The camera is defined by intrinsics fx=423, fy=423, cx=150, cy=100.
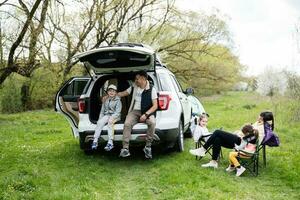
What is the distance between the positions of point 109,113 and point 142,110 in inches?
25.4

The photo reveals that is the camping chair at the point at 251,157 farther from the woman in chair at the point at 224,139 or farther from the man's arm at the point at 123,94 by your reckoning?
the man's arm at the point at 123,94

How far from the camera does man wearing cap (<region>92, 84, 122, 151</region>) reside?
780cm

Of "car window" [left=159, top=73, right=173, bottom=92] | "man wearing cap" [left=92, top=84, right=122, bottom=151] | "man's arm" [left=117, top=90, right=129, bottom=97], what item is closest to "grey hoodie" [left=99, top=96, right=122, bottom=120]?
"man wearing cap" [left=92, top=84, right=122, bottom=151]

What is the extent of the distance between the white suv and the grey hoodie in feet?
0.61

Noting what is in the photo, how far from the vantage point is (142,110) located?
8000 mm

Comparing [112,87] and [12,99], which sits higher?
[112,87]

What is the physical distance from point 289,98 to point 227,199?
30.1 ft

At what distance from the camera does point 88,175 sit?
717 cm

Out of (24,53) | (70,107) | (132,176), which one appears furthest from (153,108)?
(24,53)

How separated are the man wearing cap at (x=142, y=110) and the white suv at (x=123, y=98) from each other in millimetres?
118

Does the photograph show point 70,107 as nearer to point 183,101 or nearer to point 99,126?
point 99,126

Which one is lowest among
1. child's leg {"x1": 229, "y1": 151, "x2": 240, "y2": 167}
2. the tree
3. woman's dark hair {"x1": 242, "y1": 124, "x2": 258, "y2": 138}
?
child's leg {"x1": 229, "y1": 151, "x2": 240, "y2": 167}

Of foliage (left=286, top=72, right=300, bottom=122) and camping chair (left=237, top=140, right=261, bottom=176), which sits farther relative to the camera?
foliage (left=286, top=72, right=300, bottom=122)

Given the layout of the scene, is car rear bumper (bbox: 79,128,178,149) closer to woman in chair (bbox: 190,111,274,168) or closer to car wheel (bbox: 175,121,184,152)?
car wheel (bbox: 175,121,184,152)
